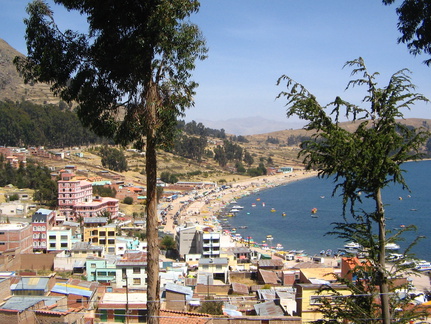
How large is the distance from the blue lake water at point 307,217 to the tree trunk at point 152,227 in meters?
18.7

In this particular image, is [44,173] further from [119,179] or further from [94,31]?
[94,31]

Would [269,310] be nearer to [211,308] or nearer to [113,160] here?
[211,308]

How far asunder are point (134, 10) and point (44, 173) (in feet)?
116

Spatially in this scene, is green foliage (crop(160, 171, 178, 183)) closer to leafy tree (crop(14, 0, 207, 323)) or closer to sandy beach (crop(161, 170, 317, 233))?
sandy beach (crop(161, 170, 317, 233))

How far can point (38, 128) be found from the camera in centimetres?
4903

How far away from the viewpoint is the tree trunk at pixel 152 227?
3266mm

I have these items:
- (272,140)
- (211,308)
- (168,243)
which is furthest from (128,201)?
(272,140)

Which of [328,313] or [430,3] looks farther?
[430,3]

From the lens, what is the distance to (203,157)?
66.8 meters

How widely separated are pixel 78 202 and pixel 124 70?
27248 millimetres

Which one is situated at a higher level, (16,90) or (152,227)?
(16,90)

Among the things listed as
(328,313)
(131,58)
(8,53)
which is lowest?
(328,313)

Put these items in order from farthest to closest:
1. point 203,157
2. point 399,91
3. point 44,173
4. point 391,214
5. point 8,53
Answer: point 8,53
point 203,157
point 391,214
point 44,173
point 399,91

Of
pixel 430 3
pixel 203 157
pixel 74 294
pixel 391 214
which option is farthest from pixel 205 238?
pixel 203 157
